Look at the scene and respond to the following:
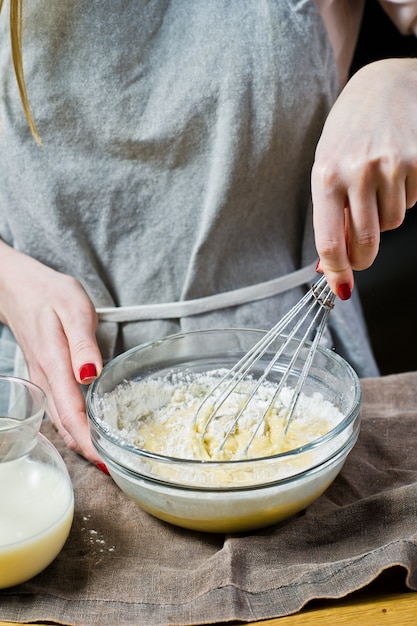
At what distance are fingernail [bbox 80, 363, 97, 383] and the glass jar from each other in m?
0.11

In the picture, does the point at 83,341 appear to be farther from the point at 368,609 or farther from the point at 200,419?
the point at 368,609

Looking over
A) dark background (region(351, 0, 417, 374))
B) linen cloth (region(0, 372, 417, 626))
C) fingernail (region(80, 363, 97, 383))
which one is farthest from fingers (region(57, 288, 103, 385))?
dark background (region(351, 0, 417, 374))

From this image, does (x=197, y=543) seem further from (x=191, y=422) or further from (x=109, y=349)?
(x=109, y=349)

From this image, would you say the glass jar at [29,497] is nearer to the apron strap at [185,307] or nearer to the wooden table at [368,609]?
the wooden table at [368,609]

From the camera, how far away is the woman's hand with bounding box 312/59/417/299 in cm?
68

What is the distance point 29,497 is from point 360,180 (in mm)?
416

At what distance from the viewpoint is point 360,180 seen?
2.23 ft

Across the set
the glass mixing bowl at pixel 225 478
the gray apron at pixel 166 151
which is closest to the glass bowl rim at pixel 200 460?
the glass mixing bowl at pixel 225 478

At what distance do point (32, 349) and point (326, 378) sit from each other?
15.0 inches

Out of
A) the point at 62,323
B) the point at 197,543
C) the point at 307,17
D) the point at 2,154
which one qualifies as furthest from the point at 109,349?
the point at 307,17

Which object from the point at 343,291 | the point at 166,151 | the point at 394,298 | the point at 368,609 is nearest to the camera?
the point at 368,609

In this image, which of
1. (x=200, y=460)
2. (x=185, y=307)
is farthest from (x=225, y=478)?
(x=185, y=307)

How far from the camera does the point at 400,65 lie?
78 cm

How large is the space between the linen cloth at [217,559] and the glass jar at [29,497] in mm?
37
